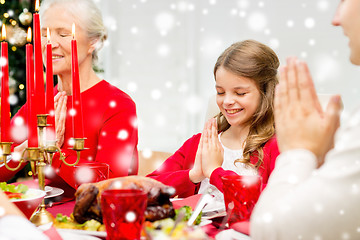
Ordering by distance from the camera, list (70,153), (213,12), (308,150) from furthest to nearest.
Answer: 1. (213,12)
2. (70,153)
3. (308,150)

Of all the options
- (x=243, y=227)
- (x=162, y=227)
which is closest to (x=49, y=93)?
(x=162, y=227)

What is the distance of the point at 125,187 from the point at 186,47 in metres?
2.77

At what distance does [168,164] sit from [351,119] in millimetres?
1290

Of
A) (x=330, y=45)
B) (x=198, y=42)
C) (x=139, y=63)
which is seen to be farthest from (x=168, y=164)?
(x=139, y=63)

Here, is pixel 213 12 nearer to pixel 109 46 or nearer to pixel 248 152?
pixel 109 46

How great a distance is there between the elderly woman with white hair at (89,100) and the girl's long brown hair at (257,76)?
20.1 inches

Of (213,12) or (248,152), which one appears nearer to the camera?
(248,152)

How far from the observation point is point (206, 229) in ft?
2.92

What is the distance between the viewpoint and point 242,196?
913 mm

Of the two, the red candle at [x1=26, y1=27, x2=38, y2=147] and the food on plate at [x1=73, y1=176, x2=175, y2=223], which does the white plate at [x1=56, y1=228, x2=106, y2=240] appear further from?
the red candle at [x1=26, y1=27, x2=38, y2=147]

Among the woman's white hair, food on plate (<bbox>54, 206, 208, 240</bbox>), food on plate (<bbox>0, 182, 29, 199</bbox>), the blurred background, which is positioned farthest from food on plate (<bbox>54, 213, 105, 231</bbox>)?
the blurred background

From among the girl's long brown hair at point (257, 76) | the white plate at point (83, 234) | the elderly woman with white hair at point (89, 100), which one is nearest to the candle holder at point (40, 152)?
the white plate at point (83, 234)

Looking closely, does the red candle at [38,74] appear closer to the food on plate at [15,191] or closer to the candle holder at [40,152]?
the candle holder at [40,152]

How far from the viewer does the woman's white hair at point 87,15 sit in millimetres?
1823
